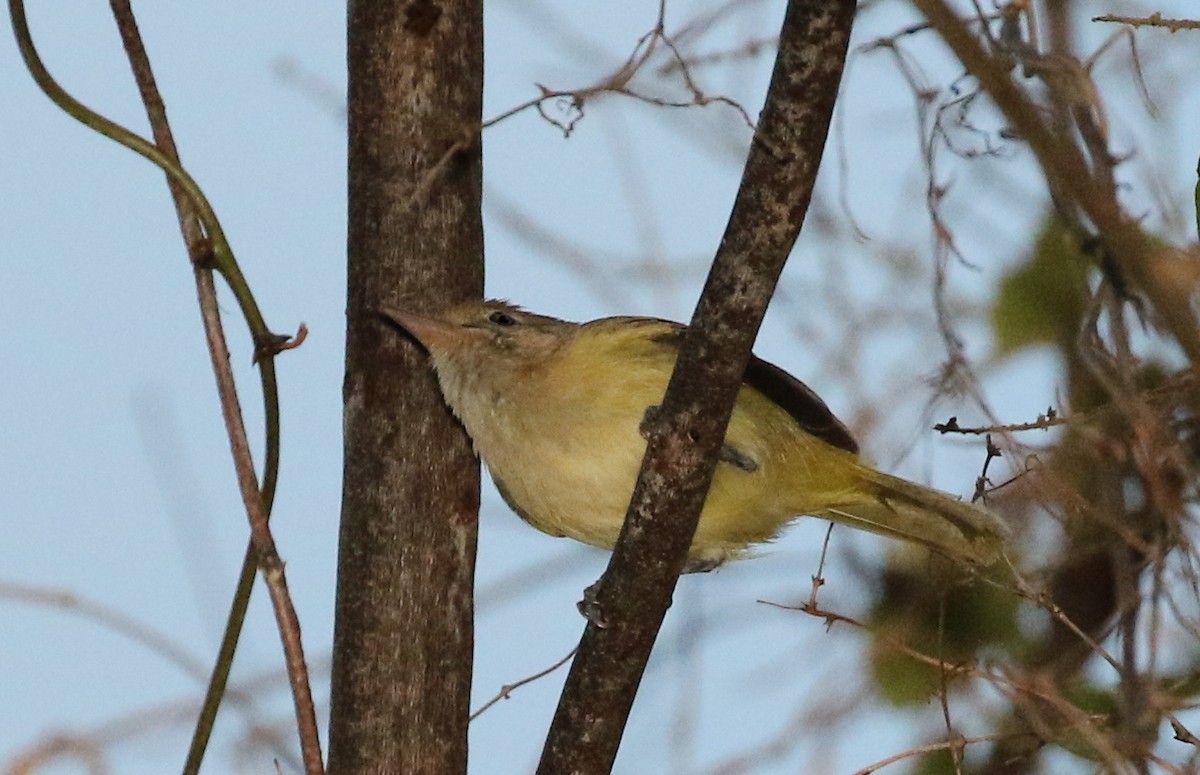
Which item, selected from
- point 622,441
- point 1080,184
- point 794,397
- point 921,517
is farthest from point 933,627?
point 1080,184

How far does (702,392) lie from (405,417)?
88cm

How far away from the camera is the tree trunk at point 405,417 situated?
10.5ft

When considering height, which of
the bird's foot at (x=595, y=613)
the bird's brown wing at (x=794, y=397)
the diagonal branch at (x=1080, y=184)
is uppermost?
the bird's brown wing at (x=794, y=397)

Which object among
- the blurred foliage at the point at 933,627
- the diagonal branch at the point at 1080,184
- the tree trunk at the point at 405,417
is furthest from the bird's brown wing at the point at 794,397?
the diagonal branch at the point at 1080,184

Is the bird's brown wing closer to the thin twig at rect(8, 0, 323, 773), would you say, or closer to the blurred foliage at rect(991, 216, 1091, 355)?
the blurred foliage at rect(991, 216, 1091, 355)

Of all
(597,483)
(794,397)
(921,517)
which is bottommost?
(921,517)

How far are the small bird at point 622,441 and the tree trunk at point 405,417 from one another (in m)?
0.09

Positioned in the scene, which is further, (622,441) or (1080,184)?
(622,441)

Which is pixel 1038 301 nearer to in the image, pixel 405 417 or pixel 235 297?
pixel 405 417

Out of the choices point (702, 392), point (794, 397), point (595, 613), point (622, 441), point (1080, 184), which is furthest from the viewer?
point (794, 397)

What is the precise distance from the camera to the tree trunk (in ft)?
10.5

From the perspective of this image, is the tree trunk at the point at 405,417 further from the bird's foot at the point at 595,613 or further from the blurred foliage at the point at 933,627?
the blurred foliage at the point at 933,627

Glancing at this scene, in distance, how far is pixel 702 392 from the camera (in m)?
2.73

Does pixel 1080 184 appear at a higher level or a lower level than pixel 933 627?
lower
